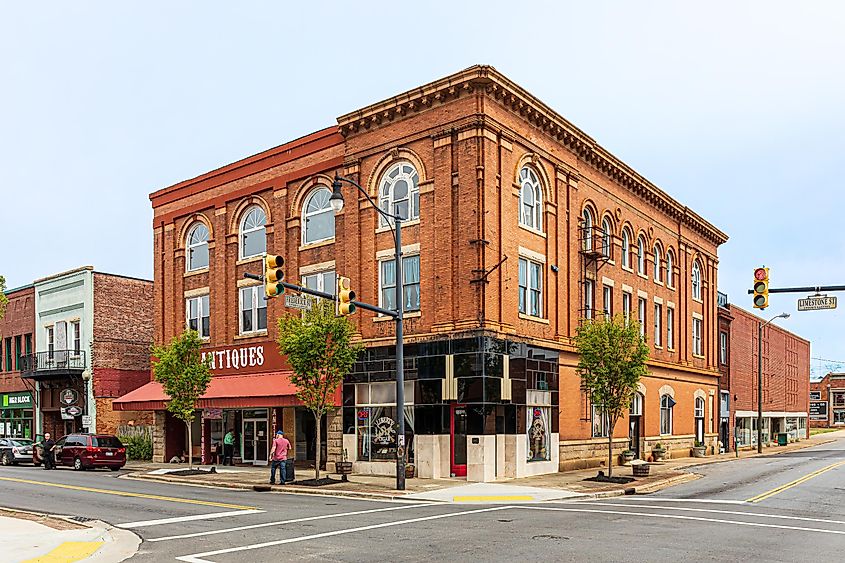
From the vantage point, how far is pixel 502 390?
2873 centimetres

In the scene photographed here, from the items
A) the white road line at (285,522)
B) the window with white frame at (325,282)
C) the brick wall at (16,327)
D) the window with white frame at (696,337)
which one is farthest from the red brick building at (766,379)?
the brick wall at (16,327)

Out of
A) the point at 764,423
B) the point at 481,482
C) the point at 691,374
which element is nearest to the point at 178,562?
the point at 481,482

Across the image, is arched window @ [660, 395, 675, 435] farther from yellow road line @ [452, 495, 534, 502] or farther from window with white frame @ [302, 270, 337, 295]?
yellow road line @ [452, 495, 534, 502]

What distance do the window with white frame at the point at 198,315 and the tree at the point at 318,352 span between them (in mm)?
11523

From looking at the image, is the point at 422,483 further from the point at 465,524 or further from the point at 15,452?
the point at 15,452

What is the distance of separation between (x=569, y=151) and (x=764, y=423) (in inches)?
1789

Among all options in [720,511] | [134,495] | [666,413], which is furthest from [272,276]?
[666,413]

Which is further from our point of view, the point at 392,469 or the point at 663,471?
the point at 663,471

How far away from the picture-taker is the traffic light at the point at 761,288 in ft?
72.8

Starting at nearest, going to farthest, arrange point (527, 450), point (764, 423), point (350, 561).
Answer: point (350, 561) → point (527, 450) → point (764, 423)

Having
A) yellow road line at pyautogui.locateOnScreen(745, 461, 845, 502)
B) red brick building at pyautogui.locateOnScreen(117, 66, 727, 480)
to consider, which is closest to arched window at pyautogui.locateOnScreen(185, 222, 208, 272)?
red brick building at pyautogui.locateOnScreen(117, 66, 727, 480)

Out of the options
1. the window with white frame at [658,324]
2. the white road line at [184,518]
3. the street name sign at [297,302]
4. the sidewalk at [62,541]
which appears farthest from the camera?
the window with white frame at [658,324]

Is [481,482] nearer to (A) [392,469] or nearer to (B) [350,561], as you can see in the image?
(A) [392,469]

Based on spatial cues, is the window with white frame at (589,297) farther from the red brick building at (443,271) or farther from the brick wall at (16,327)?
the brick wall at (16,327)
